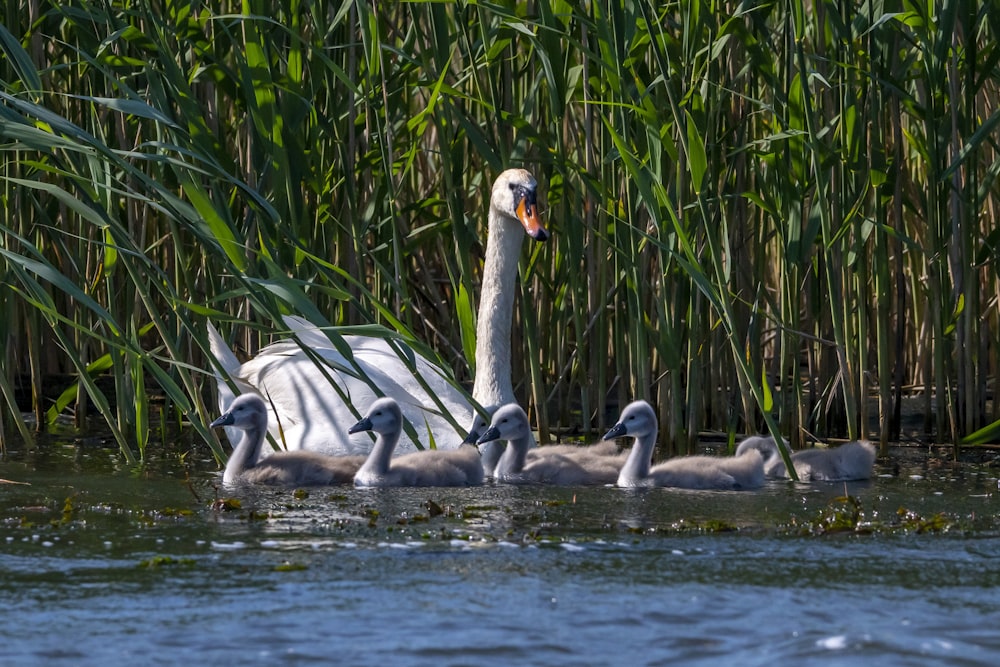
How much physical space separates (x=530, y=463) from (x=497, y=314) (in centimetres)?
90

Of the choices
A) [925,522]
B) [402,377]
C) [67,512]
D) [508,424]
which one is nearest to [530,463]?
[508,424]

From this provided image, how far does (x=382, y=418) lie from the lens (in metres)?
6.49

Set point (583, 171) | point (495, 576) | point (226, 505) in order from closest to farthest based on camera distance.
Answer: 1. point (495, 576)
2. point (226, 505)
3. point (583, 171)

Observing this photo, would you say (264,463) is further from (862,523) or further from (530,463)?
(862,523)

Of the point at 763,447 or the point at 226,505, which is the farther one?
the point at 763,447

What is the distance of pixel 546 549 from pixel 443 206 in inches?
166

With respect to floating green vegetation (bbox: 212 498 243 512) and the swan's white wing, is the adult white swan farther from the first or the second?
floating green vegetation (bbox: 212 498 243 512)

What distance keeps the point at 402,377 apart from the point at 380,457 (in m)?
1.02

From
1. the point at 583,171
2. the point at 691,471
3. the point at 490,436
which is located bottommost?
the point at 691,471

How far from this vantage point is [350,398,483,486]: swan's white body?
6320 millimetres

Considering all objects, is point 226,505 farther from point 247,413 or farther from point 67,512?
point 247,413

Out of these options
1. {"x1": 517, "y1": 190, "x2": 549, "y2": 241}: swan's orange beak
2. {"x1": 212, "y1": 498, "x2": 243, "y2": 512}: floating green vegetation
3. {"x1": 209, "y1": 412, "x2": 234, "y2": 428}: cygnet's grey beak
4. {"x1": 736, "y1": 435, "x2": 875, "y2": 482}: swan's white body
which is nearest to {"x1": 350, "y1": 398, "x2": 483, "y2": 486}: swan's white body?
{"x1": 209, "y1": 412, "x2": 234, "y2": 428}: cygnet's grey beak

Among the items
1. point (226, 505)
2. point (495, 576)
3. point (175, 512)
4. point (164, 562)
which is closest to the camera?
point (495, 576)

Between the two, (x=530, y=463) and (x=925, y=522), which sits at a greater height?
(x=530, y=463)
